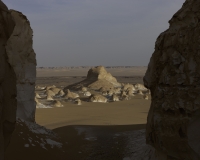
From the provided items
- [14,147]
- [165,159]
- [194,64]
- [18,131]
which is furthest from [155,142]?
[18,131]

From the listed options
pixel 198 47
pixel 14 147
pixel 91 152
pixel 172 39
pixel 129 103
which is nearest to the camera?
pixel 198 47

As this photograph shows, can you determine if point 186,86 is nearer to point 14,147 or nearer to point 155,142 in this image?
point 155,142

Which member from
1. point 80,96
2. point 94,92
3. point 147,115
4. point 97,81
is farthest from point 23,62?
point 97,81

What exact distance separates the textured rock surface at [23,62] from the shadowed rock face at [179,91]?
6627 mm

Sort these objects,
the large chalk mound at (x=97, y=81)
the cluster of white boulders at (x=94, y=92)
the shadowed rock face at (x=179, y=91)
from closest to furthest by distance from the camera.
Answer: the shadowed rock face at (x=179, y=91) < the cluster of white boulders at (x=94, y=92) < the large chalk mound at (x=97, y=81)

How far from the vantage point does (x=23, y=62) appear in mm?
11875

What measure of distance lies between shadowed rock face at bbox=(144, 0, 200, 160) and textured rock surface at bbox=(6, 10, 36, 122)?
21.7 ft

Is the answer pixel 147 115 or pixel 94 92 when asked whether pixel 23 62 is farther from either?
pixel 94 92

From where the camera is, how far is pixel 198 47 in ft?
20.2

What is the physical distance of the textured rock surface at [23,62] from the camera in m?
11.5

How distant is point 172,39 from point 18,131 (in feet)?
21.7

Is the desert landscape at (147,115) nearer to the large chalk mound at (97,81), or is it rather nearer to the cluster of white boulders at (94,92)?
the cluster of white boulders at (94,92)

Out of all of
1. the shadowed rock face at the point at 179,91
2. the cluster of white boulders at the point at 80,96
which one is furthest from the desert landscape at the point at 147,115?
the cluster of white boulders at the point at 80,96

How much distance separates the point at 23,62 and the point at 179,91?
7505 mm
